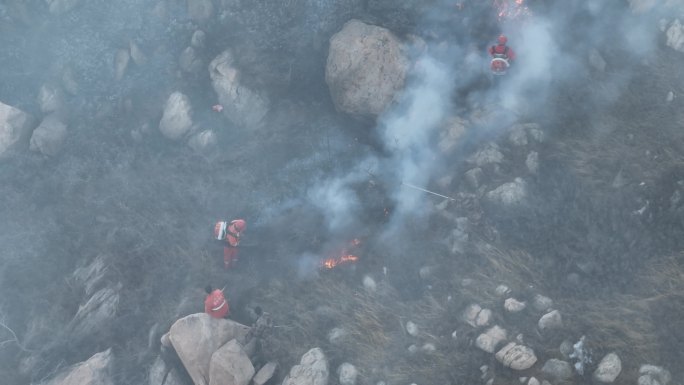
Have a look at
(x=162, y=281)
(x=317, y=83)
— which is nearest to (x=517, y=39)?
(x=317, y=83)

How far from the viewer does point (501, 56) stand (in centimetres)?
1341

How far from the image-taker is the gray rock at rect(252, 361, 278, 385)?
10172 mm

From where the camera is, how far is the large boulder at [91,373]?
11133 mm

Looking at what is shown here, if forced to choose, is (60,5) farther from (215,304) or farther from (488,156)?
(488,156)

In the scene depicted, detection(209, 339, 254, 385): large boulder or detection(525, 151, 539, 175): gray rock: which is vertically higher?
detection(525, 151, 539, 175): gray rock

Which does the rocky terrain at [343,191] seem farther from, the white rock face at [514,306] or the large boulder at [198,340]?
the white rock face at [514,306]

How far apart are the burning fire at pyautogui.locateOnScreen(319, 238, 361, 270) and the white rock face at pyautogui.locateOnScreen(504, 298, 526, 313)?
3674 mm

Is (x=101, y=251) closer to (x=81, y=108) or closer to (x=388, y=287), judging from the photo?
(x=81, y=108)

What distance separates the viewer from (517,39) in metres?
14.2

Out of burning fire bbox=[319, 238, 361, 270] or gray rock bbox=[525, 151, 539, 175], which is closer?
burning fire bbox=[319, 238, 361, 270]

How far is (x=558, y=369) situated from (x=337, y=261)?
5396 millimetres

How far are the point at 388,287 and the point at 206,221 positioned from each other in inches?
219

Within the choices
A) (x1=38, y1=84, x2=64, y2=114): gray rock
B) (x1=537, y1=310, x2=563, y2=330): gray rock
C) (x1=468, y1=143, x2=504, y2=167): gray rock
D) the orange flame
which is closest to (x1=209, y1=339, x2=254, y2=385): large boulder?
the orange flame

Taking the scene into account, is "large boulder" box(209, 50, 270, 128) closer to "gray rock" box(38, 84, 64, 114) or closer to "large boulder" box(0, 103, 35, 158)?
"gray rock" box(38, 84, 64, 114)
